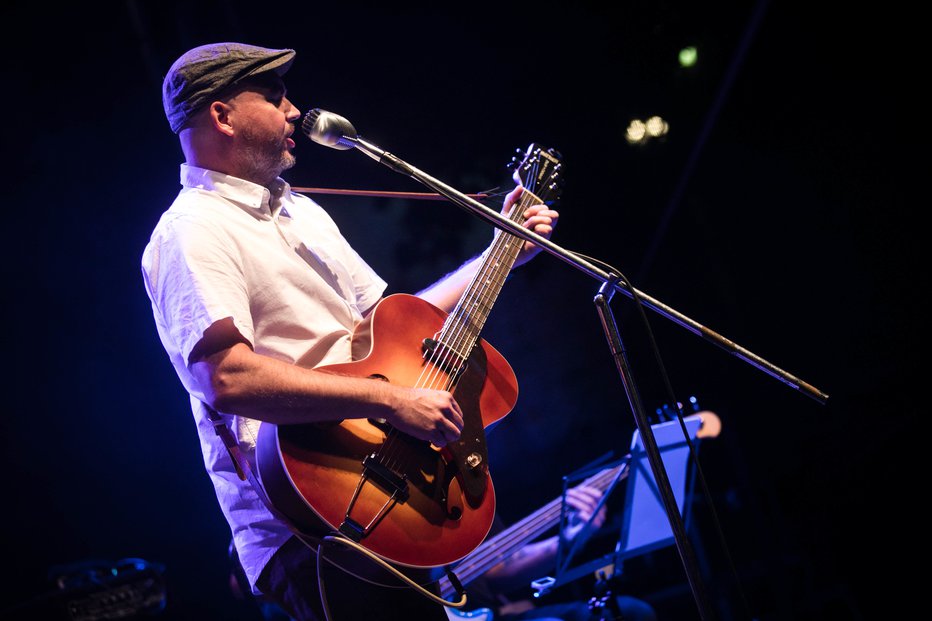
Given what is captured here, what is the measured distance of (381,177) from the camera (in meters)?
3.78

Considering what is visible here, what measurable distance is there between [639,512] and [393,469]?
6.17 feet

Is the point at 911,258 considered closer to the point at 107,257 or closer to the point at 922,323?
the point at 922,323

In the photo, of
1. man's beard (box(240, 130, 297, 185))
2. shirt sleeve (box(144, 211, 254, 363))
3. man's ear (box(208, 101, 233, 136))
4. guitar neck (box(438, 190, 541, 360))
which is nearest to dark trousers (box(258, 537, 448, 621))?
shirt sleeve (box(144, 211, 254, 363))

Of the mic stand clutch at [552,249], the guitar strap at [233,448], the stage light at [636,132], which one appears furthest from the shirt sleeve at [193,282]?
the stage light at [636,132]

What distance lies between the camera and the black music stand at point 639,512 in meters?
2.90

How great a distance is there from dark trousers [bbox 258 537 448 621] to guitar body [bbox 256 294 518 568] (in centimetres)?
14

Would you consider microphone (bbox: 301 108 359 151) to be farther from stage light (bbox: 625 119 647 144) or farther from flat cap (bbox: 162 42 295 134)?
stage light (bbox: 625 119 647 144)

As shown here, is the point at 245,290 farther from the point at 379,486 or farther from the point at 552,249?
the point at 552,249

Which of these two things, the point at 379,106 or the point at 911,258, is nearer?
the point at 379,106

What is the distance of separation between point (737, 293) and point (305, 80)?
10.9ft

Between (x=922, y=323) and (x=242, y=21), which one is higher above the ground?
(x=242, y=21)

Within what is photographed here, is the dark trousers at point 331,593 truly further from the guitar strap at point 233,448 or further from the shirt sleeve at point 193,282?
the shirt sleeve at point 193,282

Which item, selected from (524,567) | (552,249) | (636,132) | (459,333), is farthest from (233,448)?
(636,132)

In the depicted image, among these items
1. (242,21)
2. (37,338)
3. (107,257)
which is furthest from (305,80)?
(37,338)
